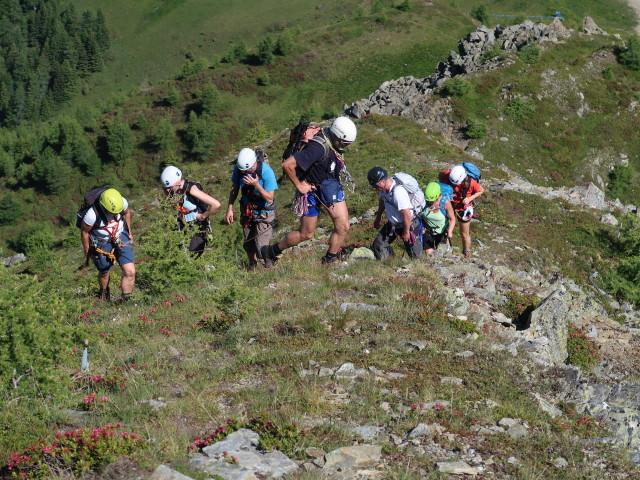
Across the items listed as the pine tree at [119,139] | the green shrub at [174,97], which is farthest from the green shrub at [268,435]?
the green shrub at [174,97]

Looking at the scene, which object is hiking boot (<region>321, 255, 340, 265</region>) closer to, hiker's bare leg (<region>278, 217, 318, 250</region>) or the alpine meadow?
the alpine meadow

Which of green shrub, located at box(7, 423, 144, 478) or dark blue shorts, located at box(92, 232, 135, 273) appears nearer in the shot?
green shrub, located at box(7, 423, 144, 478)

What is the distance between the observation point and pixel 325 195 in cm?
1156

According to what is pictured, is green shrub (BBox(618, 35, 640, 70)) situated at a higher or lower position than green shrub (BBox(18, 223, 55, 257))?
higher

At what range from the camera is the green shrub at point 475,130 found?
4684cm

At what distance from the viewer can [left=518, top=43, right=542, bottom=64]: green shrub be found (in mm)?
54625

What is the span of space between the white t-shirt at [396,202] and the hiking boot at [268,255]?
8.40 ft

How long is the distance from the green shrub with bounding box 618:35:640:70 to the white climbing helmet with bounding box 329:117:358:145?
55030mm

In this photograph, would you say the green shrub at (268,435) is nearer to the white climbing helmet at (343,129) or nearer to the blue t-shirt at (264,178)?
the white climbing helmet at (343,129)

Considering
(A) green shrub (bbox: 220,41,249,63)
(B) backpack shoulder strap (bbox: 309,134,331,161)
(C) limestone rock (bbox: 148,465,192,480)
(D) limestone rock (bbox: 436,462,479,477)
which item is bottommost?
(A) green shrub (bbox: 220,41,249,63)

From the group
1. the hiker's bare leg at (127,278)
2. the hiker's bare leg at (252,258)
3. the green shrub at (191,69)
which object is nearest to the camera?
the hiker's bare leg at (127,278)

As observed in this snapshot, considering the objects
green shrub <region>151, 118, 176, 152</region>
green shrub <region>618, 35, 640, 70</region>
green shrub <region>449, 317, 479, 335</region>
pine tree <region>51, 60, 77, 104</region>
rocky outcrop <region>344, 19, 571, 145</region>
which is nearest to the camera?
green shrub <region>449, 317, 479, 335</region>

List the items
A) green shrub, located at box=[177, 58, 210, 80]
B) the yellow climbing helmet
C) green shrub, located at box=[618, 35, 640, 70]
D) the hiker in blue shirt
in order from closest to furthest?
the yellow climbing helmet
the hiker in blue shirt
green shrub, located at box=[618, 35, 640, 70]
green shrub, located at box=[177, 58, 210, 80]

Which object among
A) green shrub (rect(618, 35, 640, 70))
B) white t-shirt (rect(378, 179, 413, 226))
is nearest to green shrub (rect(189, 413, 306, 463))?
white t-shirt (rect(378, 179, 413, 226))
